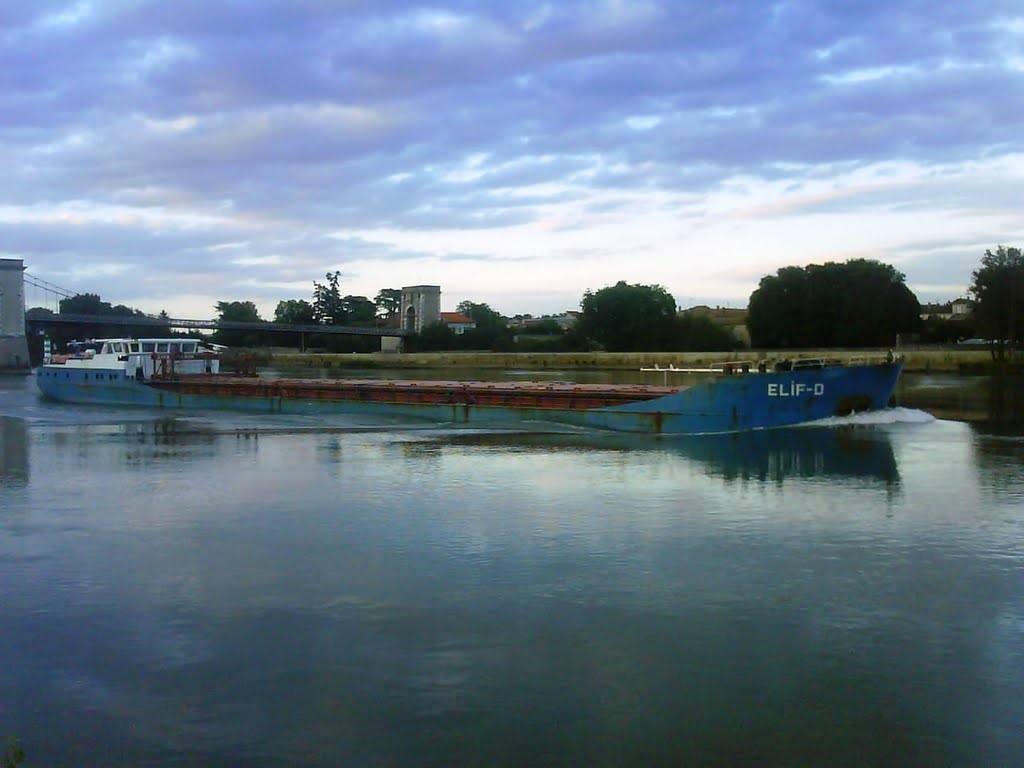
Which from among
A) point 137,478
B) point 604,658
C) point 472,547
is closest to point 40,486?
point 137,478

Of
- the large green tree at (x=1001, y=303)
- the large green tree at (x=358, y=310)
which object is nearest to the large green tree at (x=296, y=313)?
the large green tree at (x=358, y=310)

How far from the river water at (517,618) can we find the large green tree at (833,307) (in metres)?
66.7

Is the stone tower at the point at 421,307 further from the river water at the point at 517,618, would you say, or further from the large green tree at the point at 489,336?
the river water at the point at 517,618

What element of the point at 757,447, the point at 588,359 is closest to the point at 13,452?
the point at 757,447

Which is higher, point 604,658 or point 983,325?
point 983,325

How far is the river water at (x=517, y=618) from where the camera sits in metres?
7.29

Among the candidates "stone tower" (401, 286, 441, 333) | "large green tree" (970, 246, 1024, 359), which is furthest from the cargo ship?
"stone tower" (401, 286, 441, 333)

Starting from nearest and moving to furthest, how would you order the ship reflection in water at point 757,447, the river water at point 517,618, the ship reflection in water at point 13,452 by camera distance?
the river water at point 517,618
the ship reflection in water at point 757,447
the ship reflection in water at point 13,452

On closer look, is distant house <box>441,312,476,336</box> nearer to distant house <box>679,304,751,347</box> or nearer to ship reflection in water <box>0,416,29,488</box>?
distant house <box>679,304,751,347</box>

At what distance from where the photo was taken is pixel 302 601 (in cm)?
1050

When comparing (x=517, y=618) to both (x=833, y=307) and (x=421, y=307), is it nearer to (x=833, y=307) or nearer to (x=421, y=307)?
(x=833, y=307)

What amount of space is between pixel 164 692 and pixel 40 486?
1293 cm

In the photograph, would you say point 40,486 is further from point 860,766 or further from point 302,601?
point 860,766

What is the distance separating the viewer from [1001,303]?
6569 centimetres
